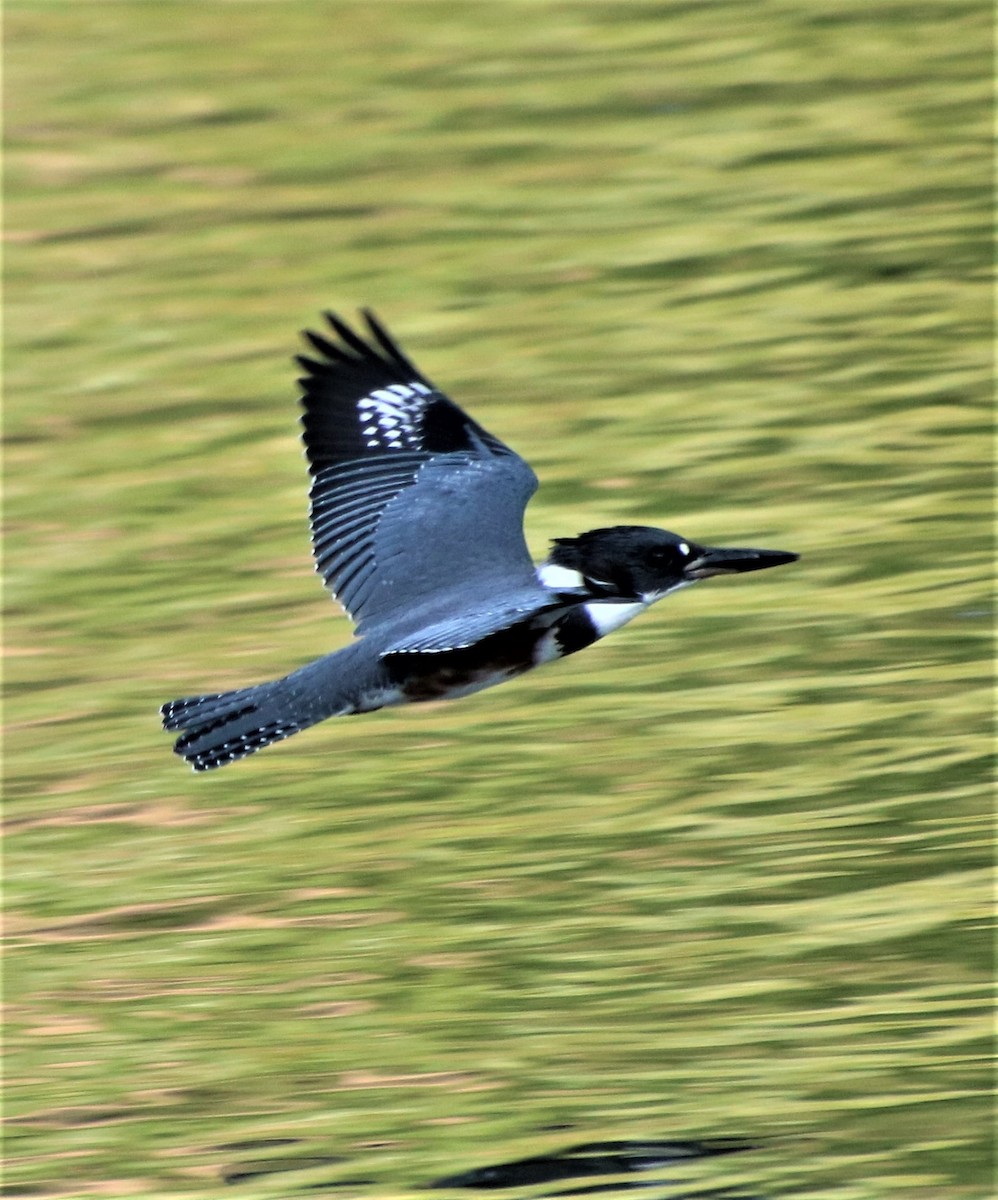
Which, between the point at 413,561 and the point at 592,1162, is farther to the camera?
the point at 413,561

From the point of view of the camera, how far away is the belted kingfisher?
6582 mm

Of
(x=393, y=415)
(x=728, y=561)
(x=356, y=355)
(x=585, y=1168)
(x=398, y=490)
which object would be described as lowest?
(x=585, y=1168)

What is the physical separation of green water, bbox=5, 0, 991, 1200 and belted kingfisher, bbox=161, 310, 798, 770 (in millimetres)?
780

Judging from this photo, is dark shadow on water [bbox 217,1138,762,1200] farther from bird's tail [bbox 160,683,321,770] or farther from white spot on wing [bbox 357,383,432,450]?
white spot on wing [bbox 357,383,432,450]

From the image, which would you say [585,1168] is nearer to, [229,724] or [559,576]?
[229,724]

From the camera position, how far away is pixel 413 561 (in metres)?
7.07

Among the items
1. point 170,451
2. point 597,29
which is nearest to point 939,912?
point 170,451

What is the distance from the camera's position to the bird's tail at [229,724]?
21.4ft

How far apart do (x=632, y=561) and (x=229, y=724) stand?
4.34 feet

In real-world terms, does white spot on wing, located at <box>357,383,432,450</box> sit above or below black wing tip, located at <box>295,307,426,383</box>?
below

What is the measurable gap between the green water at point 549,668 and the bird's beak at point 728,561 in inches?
28.6

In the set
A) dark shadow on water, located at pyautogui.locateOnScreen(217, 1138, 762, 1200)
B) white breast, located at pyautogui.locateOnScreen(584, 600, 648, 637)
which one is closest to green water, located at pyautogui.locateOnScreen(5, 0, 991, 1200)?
dark shadow on water, located at pyautogui.locateOnScreen(217, 1138, 762, 1200)

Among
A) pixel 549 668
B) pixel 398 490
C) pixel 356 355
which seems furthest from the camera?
pixel 549 668

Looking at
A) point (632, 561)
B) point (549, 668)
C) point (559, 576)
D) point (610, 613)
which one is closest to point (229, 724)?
point (559, 576)
